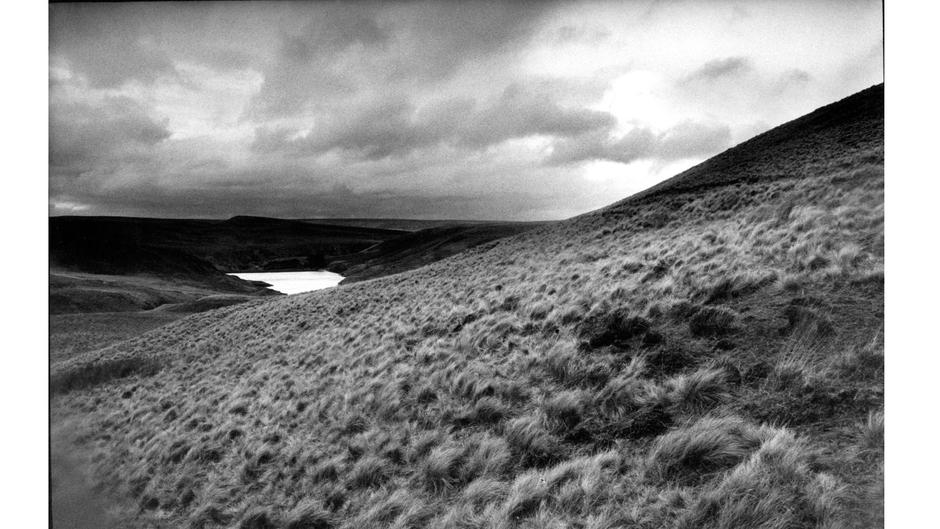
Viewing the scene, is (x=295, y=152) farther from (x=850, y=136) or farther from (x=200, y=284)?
(x=200, y=284)

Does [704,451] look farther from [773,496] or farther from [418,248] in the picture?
[418,248]

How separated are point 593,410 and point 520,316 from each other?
8.04 ft

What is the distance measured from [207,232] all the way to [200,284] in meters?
32.3

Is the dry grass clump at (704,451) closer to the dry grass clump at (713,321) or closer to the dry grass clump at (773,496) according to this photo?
the dry grass clump at (773,496)

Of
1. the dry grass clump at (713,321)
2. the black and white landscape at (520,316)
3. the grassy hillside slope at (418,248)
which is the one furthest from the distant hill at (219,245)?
the dry grass clump at (713,321)

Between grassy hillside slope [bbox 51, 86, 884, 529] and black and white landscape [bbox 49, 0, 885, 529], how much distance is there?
2 cm

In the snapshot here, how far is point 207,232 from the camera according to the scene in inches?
3273

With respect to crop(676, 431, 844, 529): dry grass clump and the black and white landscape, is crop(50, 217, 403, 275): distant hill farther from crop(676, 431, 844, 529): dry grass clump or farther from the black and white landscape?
crop(676, 431, 844, 529): dry grass clump

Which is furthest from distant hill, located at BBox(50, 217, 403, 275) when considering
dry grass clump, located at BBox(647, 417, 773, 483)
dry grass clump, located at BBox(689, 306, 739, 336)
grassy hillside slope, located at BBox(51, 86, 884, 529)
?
dry grass clump, located at BBox(647, 417, 773, 483)

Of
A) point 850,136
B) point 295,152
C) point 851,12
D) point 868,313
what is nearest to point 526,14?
point 851,12

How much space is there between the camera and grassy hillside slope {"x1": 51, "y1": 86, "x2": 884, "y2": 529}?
2.46 meters

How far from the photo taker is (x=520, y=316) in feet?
18.2

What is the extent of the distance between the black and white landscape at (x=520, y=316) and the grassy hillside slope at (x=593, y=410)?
2 cm

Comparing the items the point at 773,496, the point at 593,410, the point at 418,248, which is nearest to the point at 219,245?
the point at 418,248
